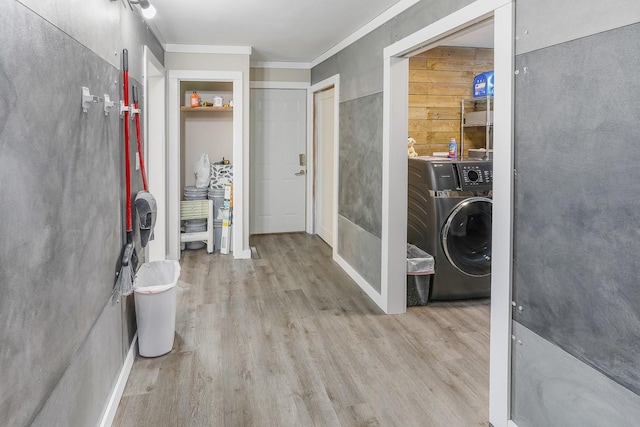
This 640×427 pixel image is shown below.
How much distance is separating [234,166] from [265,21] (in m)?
1.71

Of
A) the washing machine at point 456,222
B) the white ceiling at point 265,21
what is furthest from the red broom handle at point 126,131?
the washing machine at point 456,222

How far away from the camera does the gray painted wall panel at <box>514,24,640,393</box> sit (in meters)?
1.37

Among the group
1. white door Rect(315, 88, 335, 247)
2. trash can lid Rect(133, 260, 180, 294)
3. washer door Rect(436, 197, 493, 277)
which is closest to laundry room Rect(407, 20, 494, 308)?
washer door Rect(436, 197, 493, 277)

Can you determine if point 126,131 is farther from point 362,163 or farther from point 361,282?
point 361,282

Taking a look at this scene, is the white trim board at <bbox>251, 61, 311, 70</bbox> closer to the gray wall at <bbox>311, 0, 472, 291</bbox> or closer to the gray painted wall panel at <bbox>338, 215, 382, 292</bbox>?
the gray wall at <bbox>311, 0, 472, 291</bbox>

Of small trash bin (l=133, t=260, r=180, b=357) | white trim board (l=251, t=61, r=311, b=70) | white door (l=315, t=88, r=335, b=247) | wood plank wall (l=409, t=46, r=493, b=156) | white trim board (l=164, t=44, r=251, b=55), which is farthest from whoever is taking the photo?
white trim board (l=251, t=61, r=311, b=70)

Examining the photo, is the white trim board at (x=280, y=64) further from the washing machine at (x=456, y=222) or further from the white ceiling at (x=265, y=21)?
the washing machine at (x=456, y=222)

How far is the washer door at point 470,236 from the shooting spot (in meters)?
3.59

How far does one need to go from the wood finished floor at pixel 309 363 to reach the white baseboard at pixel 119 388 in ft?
0.13

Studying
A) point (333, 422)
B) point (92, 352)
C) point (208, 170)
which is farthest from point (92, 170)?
point (208, 170)

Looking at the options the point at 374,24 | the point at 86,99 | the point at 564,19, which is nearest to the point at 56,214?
the point at 86,99

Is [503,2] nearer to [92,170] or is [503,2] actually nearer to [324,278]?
[92,170]

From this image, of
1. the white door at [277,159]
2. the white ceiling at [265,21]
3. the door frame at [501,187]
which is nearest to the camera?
the door frame at [501,187]

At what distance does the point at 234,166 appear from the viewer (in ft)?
16.6
